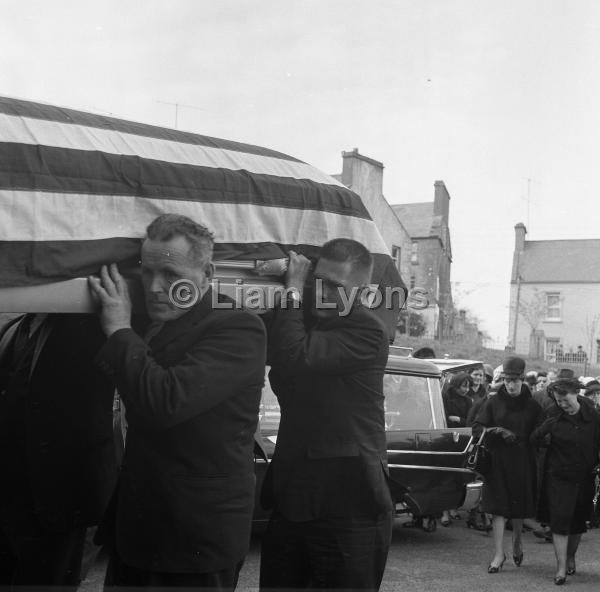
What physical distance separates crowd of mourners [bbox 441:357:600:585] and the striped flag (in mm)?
5110

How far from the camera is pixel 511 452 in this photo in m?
8.88

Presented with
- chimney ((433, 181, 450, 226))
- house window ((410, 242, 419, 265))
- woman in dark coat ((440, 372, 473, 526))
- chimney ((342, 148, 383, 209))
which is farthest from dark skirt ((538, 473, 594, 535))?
chimney ((433, 181, 450, 226))

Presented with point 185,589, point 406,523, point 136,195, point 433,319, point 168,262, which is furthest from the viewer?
point 433,319

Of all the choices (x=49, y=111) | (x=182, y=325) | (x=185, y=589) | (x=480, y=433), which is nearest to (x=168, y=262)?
(x=182, y=325)

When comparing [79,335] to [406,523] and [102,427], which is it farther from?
[406,523]

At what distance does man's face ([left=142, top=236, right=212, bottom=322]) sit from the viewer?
3.09 meters

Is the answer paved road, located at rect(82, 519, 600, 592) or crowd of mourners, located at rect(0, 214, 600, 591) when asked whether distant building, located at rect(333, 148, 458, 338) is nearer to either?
paved road, located at rect(82, 519, 600, 592)

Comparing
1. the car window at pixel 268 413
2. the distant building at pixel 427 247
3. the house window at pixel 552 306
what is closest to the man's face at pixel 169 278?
the car window at pixel 268 413

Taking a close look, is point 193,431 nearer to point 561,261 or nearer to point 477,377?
point 477,377

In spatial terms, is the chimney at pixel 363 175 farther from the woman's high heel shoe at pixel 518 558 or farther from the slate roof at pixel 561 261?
the woman's high heel shoe at pixel 518 558

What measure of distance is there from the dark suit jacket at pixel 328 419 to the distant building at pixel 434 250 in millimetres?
42356

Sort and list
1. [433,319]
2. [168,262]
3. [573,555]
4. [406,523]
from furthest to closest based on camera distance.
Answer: [433,319] → [406,523] → [573,555] → [168,262]

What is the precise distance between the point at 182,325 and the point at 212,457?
45 centimetres

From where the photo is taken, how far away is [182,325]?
308 centimetres
